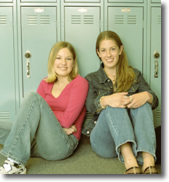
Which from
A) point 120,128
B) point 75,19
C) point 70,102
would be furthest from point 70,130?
point 75,19

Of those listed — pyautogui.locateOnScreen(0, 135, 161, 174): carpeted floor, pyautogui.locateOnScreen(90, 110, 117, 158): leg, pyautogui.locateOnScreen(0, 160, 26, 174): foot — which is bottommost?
pyautogui.locateOnScreen(0, 135, 161, 174): carpeted floor

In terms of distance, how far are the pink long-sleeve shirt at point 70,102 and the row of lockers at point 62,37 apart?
275 millimetres

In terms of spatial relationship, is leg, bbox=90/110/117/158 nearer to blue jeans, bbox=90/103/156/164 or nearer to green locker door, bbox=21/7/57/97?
blue jeans, bbox=90/103/156/164

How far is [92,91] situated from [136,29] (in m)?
0.63

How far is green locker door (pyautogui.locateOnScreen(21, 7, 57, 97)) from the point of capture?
1.76 metres

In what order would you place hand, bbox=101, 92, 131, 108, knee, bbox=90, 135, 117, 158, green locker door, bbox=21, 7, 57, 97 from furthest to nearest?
green locker door, bbox=21, 7, 57, 97, knee, bbox=90, 135, 117, 158, hand, bbox=101, 92, 131, 108

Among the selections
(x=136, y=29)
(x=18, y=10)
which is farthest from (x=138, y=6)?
(x=18, y=10)

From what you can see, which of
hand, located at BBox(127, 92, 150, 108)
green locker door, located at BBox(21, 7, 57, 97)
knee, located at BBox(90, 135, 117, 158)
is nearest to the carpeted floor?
knee, located at BBox(90, 135, 117, 158)

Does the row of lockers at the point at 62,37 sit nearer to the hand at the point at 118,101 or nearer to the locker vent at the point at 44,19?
the locker vent at the point at 44,19

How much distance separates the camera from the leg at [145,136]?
3.95 ft

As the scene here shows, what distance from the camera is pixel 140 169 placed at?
1224 mm

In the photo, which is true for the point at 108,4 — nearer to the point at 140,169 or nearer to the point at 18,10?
the point at 18,10

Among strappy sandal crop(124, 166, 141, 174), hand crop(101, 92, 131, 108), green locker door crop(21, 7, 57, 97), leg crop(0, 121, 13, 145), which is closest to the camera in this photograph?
strappy sandal crop(124, 166, 141, 174)

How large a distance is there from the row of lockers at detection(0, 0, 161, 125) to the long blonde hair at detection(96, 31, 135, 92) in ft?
0.58
